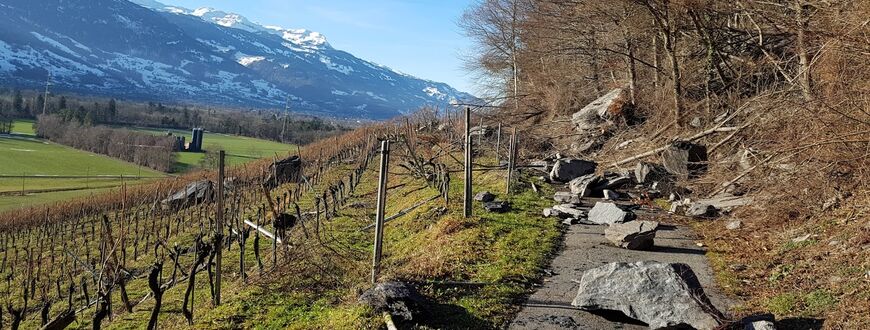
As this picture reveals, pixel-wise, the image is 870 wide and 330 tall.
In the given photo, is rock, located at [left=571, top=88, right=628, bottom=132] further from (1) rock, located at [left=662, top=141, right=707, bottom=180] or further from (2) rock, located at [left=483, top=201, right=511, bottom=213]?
(2) rock, located at [left=483, top=201, right=511, bottom=213]

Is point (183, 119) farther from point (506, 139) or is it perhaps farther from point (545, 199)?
point (545, 199)

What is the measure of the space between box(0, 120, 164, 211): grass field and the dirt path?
32.5m

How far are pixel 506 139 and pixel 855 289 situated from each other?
17277mm

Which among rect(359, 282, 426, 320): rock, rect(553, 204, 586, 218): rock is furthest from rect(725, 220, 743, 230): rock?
rect(359, 282, 426, 320): rock

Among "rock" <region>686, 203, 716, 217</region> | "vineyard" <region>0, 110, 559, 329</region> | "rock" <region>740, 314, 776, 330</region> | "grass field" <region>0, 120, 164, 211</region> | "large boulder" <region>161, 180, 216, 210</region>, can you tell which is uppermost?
"rock" <region>686, 203, 716, 217</region>

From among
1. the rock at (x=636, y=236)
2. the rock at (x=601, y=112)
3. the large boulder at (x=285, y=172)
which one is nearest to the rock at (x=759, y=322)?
the rock at (x=636, y=236)

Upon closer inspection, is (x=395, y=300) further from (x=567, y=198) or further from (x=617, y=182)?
(x=617, y=182)

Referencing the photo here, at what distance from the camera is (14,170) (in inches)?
1913

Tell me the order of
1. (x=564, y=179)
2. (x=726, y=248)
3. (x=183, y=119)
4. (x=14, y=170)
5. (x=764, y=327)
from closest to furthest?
(x=764, y=327), (x=726, y=248), (x=564, y=179), (x=14, y=170), (x=183, y=119)

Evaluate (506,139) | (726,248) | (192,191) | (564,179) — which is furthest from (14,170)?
(726,248)

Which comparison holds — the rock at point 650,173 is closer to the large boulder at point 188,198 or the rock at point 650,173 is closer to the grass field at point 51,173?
the large boulder at point 188,198

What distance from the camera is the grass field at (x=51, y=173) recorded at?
38.5 m

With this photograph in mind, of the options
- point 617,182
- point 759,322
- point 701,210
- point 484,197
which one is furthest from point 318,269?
point 617,182

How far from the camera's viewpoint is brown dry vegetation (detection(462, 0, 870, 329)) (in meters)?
7.15
